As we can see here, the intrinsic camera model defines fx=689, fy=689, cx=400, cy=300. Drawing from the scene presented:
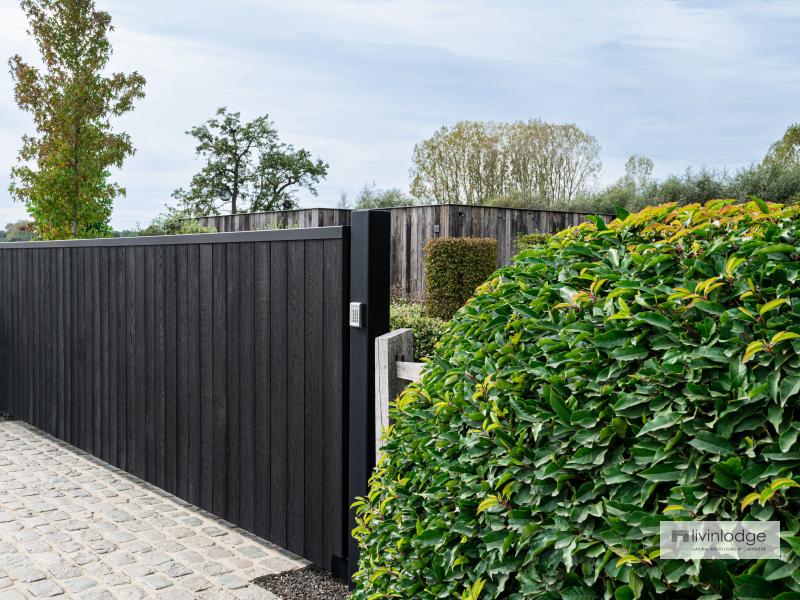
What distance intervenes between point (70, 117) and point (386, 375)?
441 inches

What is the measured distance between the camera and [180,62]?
10094 mm

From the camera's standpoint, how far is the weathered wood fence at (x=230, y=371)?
349 centimetres

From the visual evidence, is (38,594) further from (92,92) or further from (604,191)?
(604,191)

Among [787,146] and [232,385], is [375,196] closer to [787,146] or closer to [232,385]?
[787,146]

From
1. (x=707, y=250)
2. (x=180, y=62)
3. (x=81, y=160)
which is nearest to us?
(x=707, y=250)

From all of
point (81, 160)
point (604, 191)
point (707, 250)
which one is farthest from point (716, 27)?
point (707, 250)

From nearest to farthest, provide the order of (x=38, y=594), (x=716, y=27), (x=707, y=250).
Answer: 1. (x=707, y=250)
2. (x=38, y=594)
3. (x=716, y=27)

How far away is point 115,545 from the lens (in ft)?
13.0

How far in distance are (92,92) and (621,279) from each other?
42.4 ft

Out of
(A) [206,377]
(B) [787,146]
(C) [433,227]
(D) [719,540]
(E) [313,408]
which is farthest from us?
(B) [787,146]

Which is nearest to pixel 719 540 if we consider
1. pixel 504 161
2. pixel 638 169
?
pixel 504 161

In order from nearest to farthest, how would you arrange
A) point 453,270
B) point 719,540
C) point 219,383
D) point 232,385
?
point 719,540 → point 232,385 → point 219,383 → point 453,270

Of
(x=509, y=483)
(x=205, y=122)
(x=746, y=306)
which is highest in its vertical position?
(x=205, y=122)

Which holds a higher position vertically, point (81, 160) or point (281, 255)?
point (81, 160)
